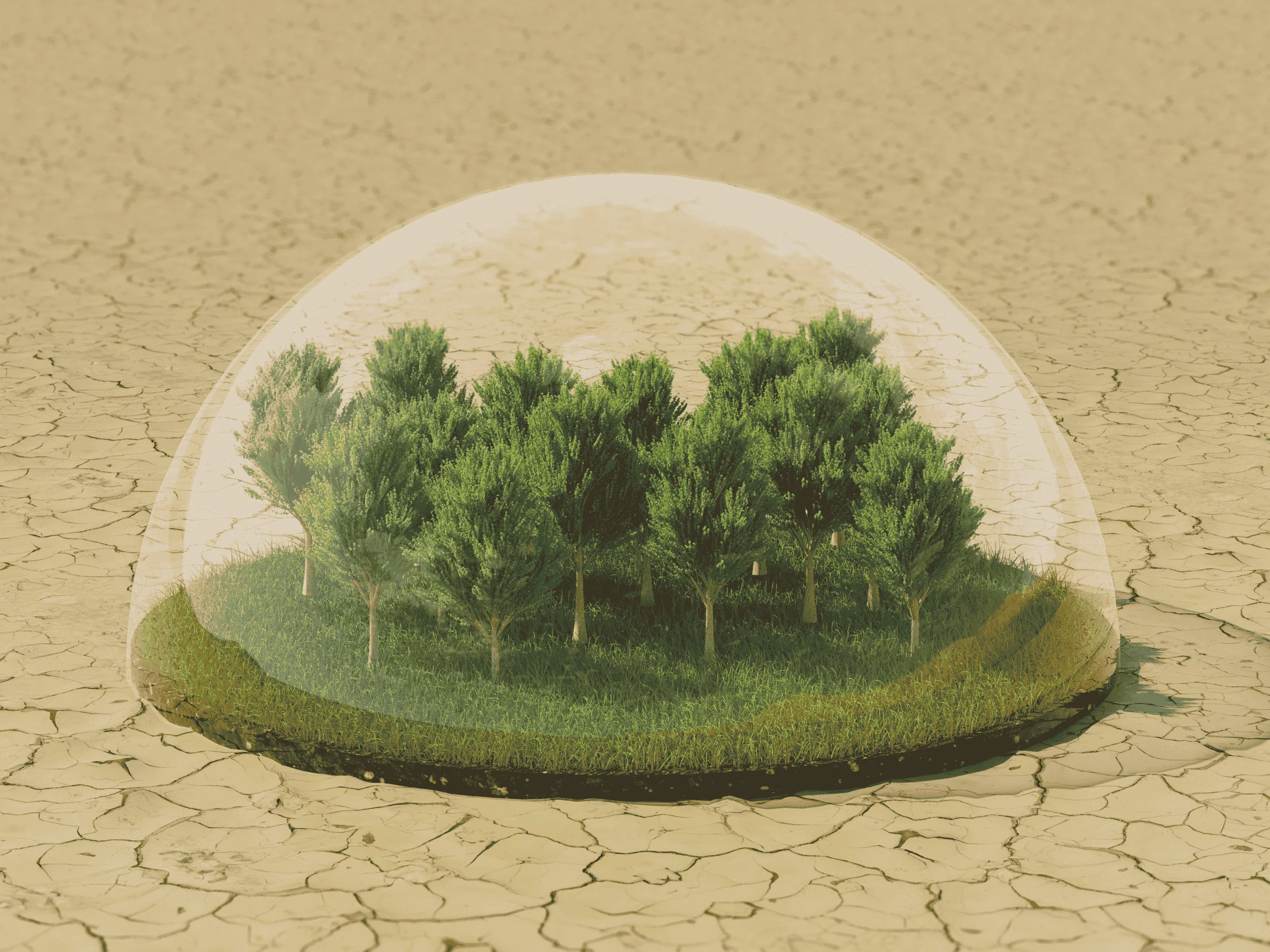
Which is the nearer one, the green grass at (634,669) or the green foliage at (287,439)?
the green grass at (634,669)

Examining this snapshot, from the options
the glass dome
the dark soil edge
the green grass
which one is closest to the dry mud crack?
the dark soil edge

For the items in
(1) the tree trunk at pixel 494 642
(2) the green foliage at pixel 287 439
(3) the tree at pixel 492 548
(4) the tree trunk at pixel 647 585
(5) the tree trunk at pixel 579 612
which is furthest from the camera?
(4) the tree trunk at pixel 647 585

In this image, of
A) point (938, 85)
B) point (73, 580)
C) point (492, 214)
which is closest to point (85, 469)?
point (73, 580)

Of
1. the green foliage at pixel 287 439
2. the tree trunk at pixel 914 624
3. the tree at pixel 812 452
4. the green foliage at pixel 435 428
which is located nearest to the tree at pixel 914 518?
the tree trunk at pixel 914 624

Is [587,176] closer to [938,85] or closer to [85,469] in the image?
[85,469]

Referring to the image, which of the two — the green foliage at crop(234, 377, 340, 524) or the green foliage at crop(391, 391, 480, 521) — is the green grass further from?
the green foliage at crop(391, 391, 480, 521)

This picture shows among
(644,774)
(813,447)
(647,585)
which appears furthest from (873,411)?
(644,774)

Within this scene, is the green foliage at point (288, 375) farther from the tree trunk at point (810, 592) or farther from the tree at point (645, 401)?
the tree trunk at point (810, 592)

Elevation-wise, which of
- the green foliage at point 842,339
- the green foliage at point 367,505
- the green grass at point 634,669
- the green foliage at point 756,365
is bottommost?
the green grass at point 634,669
